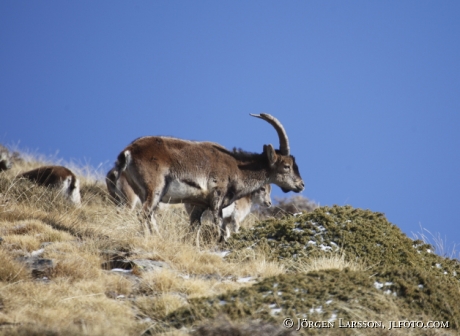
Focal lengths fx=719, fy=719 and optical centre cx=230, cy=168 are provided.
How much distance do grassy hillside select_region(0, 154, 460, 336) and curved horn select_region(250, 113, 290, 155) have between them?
2.42 m

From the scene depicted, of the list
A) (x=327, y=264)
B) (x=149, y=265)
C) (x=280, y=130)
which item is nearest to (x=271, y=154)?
(x=280, y=130)

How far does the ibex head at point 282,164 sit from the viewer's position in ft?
48.4

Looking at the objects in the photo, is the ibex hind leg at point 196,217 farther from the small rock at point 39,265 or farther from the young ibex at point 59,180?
the small rock at point 39,265

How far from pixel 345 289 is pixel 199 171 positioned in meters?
5.48

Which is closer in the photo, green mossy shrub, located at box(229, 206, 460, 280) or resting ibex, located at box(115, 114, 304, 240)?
green mossy shrub, located at box(229, 206, 460, 280)

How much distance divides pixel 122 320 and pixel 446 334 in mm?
3489

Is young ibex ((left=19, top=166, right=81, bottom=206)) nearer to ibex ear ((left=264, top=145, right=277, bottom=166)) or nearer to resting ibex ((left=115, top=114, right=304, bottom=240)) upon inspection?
resting ibex ((left=115, top=114, right=304, bottom=240))

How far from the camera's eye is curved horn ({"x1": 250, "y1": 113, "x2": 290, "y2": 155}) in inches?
569

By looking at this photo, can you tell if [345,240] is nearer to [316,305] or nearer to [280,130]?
[280,130]

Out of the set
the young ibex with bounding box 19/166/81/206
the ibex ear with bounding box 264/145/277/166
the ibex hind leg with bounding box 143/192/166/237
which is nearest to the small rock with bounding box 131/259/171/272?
the ibex hind leg with bounding box 143/192/166/237

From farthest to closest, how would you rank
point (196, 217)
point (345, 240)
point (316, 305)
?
point (196, 217) < point (345, 240) < point (316, 305)

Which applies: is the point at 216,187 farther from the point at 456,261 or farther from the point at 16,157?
the point at 16,157

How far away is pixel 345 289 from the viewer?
825cm

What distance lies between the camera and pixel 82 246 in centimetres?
1080
